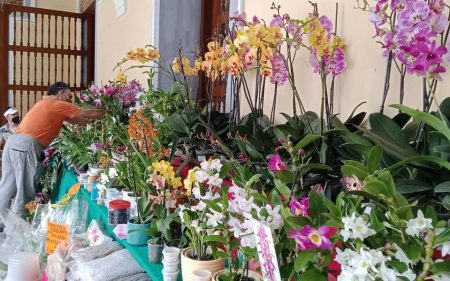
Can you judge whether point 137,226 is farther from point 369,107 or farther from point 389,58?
point 389,58

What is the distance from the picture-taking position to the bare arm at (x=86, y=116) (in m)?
3.12

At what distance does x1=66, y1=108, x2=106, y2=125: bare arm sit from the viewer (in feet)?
10.3

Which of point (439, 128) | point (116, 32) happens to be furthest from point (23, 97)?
point (439, 128)

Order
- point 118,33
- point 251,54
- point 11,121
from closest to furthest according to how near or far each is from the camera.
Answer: point 251,54
point 118,33
point 11,121

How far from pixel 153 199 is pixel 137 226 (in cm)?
11

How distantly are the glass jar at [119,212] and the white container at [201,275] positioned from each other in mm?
675

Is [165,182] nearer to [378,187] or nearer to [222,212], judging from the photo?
[222,212]

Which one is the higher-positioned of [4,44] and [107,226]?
[4,44]

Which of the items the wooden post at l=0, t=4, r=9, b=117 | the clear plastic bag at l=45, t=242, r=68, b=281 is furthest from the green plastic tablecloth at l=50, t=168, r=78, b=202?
the wooden post at l=0, t=4, r=9, b=117

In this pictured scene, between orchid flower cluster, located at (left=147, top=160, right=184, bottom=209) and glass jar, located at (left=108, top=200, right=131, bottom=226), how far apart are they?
22 centimetres

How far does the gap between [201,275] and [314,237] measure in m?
0.53

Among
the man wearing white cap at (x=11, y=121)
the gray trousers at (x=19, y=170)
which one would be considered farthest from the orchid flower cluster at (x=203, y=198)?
the man wearing white cap at (x=11, y=121)

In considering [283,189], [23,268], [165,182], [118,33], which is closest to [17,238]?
[23,268]

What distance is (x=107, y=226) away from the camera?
1.96 metres
